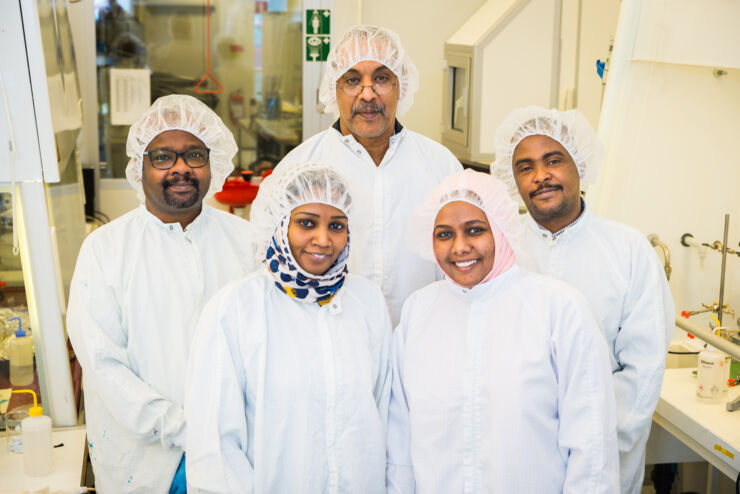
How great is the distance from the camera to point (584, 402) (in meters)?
1.73

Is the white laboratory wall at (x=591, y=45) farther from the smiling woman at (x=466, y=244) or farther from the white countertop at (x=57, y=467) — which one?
the white countertop at (x=57, y=467)

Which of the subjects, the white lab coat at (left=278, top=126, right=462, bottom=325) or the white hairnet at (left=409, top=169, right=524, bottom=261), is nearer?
the white hairnet at (left=409, top=169, right=524, bottom=261)

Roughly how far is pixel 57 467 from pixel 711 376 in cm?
205

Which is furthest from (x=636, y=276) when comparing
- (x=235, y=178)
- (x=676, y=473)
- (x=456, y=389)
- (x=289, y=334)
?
(x=235, y=178)

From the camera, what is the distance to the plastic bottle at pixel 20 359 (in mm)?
2631

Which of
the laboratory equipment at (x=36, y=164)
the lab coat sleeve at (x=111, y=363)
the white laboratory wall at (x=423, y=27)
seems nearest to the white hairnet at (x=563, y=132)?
the lab coat sleeve at (x=111, y=363)

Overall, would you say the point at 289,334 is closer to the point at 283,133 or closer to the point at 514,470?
the point at 514,470

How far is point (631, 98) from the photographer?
2900mm

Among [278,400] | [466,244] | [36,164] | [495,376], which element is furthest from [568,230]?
[36,164]

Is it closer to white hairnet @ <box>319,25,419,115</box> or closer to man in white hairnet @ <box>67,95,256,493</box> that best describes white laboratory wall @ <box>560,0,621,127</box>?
white hairnet @ <box>319,25,419,115</box>

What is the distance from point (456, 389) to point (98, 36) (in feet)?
12.2

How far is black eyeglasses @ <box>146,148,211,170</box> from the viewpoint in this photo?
2.15 m

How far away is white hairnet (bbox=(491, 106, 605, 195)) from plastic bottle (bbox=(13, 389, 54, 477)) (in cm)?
158

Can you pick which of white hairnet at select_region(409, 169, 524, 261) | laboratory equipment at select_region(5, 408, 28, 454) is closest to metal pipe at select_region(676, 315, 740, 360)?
white hairnet at select_region(409, 169, 524, 261)
